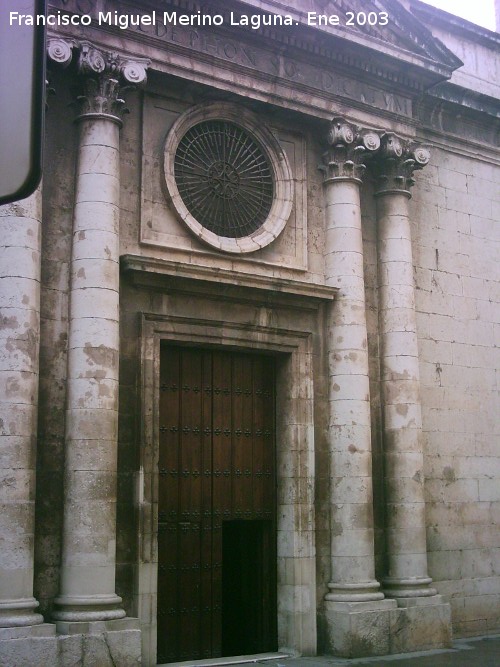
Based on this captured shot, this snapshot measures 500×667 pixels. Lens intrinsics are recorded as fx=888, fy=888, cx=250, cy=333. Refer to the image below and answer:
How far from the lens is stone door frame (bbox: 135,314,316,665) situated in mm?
11727

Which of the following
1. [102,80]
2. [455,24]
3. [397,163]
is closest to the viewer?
[102,80]

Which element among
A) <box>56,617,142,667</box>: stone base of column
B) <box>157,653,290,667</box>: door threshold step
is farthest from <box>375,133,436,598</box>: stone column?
<box>56,617,142,667</box>: stone base of column

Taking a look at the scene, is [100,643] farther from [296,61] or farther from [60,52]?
[296,61]

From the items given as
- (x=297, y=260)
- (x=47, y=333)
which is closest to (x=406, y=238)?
(x=297, y=260)

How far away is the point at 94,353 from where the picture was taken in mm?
11242

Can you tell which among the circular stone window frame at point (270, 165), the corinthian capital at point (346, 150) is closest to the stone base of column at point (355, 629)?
the circular stone window frame at point (270, 165)

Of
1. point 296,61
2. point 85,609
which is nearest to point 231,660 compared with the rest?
point 85,609

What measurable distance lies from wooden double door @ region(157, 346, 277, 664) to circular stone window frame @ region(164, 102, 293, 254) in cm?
169

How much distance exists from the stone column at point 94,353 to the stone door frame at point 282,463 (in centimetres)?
72

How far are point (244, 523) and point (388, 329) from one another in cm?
395

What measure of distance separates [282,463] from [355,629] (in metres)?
2.61

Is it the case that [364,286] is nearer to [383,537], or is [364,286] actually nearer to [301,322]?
[301,322]

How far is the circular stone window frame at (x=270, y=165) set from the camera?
12891 mm

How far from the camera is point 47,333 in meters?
11.4
